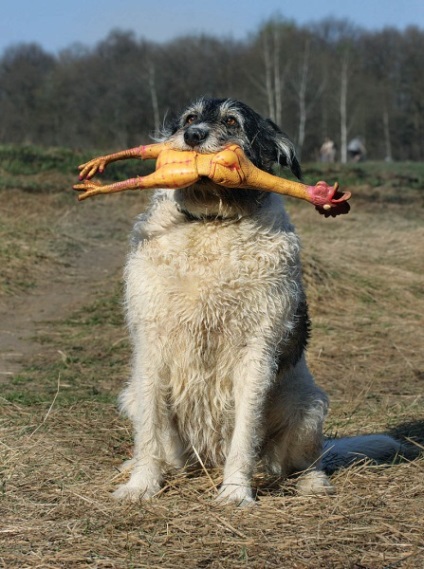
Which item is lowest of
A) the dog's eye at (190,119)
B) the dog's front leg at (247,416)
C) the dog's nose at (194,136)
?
the dog's front leg at (247,416)

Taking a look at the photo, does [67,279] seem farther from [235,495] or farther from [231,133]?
[235,495]

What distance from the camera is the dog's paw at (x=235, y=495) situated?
4.49 meters

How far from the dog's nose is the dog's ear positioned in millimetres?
521

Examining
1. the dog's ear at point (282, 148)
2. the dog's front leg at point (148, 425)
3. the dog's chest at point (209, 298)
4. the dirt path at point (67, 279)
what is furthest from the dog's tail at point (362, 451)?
the dirt path at point (67, 279)

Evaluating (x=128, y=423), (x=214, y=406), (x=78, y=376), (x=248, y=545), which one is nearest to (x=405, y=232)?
(x=78, y=376)

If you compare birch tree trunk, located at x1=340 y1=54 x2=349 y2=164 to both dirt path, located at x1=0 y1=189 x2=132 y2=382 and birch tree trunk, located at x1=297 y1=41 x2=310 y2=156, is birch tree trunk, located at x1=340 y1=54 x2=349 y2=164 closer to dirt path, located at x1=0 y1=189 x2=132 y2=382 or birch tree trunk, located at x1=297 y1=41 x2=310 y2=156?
birch tree trunk, located at x1=297 y1=41 x2=310 y2=156

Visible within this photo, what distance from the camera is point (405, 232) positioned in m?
15.7

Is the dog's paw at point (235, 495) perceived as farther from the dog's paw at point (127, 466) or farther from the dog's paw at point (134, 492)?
the dog's paw at point (127, 466)

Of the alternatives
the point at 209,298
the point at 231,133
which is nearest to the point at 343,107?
the point at 231,133

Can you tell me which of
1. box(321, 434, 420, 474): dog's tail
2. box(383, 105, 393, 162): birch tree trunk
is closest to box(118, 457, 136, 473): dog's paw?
box(321, 434, 420, 474): dog's tail

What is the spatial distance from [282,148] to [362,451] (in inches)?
72.0

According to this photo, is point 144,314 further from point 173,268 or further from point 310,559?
point 310,559

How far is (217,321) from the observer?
15.2 ft

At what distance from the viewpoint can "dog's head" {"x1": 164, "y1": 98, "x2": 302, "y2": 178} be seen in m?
4.69
